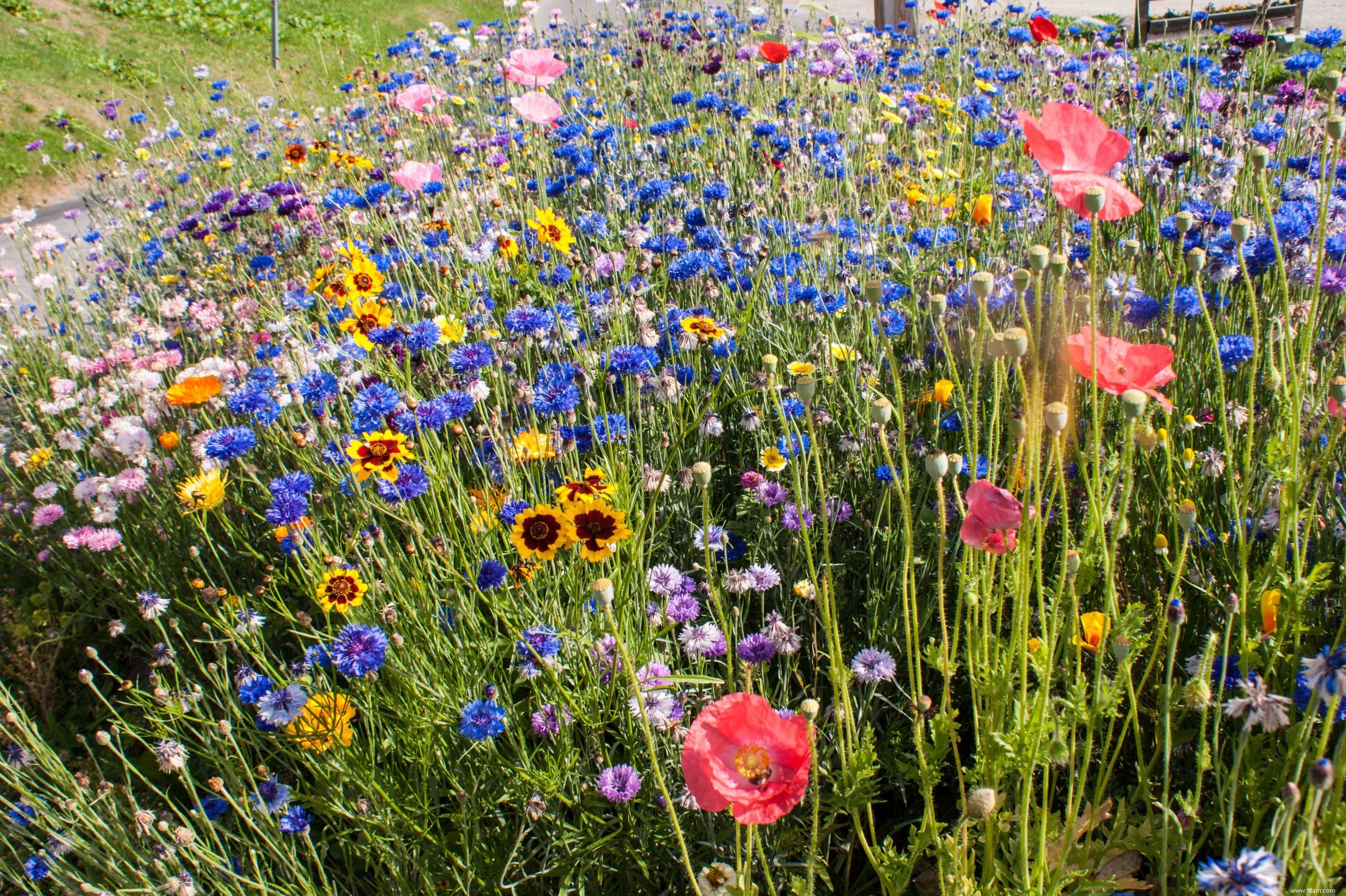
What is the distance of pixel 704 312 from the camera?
2.37 metres

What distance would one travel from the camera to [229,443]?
1.88m

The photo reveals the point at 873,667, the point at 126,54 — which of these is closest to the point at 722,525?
the point at 873,667

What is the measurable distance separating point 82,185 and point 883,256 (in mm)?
8992

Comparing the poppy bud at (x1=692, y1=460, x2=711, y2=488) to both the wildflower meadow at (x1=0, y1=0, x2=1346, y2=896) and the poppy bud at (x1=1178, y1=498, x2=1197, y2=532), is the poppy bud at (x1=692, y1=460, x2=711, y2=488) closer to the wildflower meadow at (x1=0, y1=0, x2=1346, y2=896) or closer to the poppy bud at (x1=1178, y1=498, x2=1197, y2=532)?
the wildflower meadow at (x1=0, y1=0, x2=1346, y2=896)

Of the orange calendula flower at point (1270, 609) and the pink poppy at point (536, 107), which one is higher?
the pink poppy at point (536, 107)

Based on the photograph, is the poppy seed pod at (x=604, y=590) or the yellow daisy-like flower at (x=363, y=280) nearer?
the poppy seed pod at (x=604, y=590)

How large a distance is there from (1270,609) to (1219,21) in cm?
638

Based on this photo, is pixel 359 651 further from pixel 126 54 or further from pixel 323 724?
pixel 126 54

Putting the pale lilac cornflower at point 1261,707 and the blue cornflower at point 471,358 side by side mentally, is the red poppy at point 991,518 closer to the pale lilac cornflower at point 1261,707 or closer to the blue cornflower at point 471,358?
the pale lilac cornflower at point 1261,707

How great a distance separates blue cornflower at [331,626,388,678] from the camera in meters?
1.35

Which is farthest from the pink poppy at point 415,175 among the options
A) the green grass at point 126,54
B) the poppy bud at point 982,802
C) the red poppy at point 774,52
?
the green grass at point 126,54

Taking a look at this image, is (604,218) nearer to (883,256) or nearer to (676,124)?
(676,124)

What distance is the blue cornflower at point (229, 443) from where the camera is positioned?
1862mm

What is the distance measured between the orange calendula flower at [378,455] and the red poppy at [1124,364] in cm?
122
